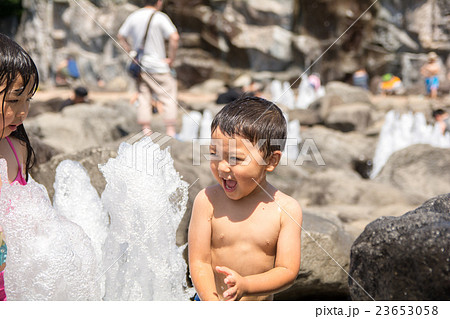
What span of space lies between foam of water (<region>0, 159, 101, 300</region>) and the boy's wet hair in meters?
0.73

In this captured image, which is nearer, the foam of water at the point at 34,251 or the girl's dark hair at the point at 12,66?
the girl's dark hair at the point at 12,66

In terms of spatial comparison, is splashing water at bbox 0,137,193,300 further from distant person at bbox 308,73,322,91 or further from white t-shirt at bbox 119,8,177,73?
distant person at bbox 308,73,322,91

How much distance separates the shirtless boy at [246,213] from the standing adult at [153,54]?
3345 millimetres

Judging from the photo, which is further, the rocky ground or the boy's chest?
the rocky ground

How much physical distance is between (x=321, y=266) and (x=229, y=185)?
1.07 meters

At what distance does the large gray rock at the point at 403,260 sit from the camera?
1448 mm

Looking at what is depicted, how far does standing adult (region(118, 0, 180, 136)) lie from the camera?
529 cm

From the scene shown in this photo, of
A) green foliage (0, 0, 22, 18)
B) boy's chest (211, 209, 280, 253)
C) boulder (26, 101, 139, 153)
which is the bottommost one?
boulder (26, 101, 139, 153)

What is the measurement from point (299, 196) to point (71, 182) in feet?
9.93

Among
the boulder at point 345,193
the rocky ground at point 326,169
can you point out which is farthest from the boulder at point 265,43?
the boulder at point 345,193

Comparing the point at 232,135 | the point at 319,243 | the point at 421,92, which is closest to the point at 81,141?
the point at 319,243

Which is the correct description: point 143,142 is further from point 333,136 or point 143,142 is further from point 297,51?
point 297,51

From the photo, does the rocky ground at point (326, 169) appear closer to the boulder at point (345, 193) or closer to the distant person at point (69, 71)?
the boulder at point (345, 193)

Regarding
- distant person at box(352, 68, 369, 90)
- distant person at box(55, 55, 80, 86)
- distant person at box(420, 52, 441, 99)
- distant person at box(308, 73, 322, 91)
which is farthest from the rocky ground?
distant person at box(352, 68, 369, 90)
